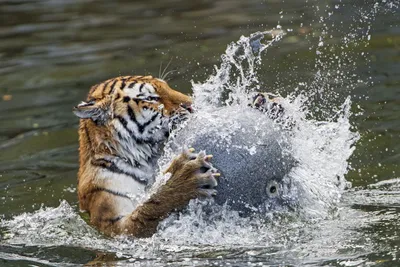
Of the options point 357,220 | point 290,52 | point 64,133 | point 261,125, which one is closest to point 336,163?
point 357,220

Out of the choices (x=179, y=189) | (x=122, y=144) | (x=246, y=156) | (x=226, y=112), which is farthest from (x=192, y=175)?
(x=122, y=144)

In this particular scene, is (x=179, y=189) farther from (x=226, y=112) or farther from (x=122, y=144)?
(x=122, y=144)

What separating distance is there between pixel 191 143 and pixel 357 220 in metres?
0.88

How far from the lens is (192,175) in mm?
3695

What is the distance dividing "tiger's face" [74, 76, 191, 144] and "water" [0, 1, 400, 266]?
0.49 feet

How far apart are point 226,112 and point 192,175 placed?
35cm

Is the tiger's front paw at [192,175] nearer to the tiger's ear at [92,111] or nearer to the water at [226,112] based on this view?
the water at [226,112]

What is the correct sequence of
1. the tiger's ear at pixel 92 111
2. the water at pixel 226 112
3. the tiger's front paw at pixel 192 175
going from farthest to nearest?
the tiger's ear at pixel 92 111, the water at pixel 226 112, the tiger's front paw at pixel 192 175

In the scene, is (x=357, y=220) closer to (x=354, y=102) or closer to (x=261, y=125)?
(x=261, y=125)

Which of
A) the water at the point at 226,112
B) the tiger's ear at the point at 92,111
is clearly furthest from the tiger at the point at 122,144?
the water at the point at 226,112

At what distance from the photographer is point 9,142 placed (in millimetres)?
6270

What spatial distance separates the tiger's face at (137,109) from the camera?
412 cm

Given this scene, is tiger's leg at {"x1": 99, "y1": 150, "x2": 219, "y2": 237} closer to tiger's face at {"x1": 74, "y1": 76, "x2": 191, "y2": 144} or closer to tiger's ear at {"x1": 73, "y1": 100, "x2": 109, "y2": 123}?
tiger's face at {"x1": 74, "y1": 76, "x2": 191, "y2": 144}

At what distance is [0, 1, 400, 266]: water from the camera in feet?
12.5
